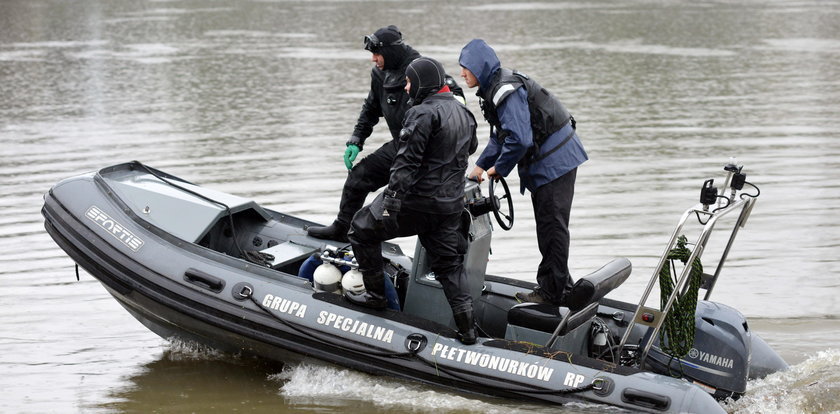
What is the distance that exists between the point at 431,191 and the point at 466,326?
0.61 m

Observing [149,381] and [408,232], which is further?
[149,381]

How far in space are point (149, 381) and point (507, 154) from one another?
2113mm

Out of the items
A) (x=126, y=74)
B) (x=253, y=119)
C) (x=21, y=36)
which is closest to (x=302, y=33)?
(x=21, y=36)

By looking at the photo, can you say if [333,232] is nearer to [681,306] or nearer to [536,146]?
[536,146]

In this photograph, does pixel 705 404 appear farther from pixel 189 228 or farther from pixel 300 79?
pixel 300 79

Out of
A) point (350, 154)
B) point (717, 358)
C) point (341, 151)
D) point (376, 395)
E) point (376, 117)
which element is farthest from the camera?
point (341, 151)

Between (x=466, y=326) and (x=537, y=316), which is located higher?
(x=537, y=316)

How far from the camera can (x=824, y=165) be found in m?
9.88

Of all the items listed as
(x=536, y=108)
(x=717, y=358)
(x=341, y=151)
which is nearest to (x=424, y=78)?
(x=536, y=108)

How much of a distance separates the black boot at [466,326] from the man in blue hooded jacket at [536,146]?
445 millimetres

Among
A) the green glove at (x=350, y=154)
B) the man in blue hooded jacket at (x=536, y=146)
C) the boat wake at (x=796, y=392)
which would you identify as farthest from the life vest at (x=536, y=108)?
the boat wake at (x=796, y=392)

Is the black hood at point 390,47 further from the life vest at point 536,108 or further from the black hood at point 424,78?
the black hood at point 424,78

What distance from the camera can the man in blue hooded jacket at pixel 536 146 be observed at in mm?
4918

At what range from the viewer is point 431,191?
4.81 metres
